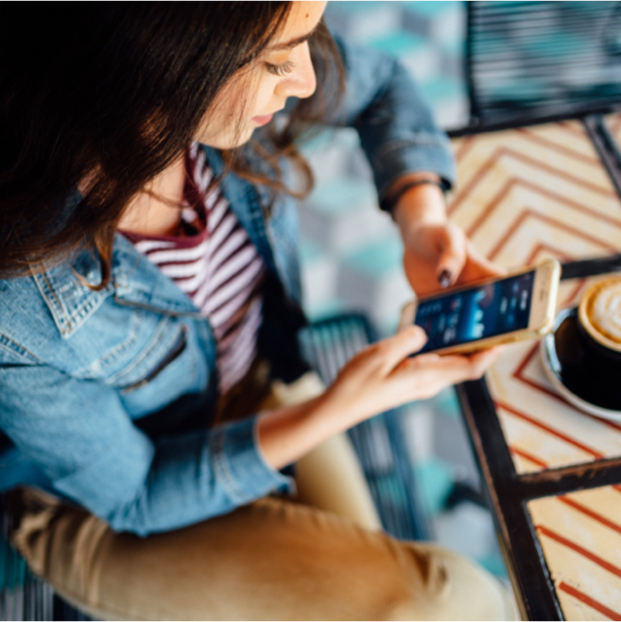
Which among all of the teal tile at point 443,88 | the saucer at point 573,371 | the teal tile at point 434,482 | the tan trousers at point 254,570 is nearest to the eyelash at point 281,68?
the saucer at point 573,371

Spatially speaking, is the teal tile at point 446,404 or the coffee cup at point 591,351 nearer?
the coffee cup at point 591,351

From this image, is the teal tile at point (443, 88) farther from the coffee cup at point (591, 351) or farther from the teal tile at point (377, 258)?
the coffee cup at point (591, 351)

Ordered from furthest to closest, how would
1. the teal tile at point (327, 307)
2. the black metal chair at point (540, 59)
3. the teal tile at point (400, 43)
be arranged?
the teal tile at point (400, 43)
the teal tile at point (327, 307)
the black metal chair at point (540, 59)

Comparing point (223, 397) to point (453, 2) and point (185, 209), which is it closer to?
point (185, 209)

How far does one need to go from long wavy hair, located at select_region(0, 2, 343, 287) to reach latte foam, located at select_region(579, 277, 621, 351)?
49cm

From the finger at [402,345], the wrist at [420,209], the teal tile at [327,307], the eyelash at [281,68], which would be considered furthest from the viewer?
the teal tile at [327,307]

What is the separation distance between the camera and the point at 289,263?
41.1 inches

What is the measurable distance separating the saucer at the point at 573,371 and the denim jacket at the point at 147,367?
34 centimetres

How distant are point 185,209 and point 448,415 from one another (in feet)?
4.00

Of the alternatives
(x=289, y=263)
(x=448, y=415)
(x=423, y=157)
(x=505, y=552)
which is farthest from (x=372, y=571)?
(x=448, y=415)

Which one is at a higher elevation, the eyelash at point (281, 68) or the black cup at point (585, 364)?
the eyelash at point (281, 68)

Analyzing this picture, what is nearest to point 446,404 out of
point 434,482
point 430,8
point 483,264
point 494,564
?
point 434,482

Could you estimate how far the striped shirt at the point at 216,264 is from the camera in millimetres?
783

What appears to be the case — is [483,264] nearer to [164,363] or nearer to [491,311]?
[491,311]
